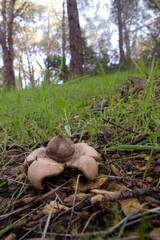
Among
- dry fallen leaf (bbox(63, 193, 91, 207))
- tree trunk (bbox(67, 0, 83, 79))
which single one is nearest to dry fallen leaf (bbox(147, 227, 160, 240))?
dry fallen leaf (bbox(63, 193, 91, 207))

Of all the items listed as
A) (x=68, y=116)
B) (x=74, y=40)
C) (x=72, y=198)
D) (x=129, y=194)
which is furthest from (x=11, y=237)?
(x=74, y=40)

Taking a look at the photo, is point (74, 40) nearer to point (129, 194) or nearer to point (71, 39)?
point (71, 39)

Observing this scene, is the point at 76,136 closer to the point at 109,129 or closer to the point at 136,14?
the point at 109,129

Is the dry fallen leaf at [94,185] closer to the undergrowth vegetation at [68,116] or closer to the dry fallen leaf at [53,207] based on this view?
the dry fallen leaf at [53,207]

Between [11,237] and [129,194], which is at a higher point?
[129,194]

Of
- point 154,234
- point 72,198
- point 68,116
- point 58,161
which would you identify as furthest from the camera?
point 68,116

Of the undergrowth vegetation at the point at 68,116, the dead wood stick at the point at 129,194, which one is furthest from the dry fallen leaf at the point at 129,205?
the undergrowth vegetation at the point at 68,116

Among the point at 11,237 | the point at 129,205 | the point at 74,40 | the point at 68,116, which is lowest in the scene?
the point at 11,237

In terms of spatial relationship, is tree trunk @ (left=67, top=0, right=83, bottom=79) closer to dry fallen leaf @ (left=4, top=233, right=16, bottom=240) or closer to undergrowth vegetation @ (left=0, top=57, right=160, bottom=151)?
undergrowth vegetation @ (left=0, top=57, right=160, bottom=151)
